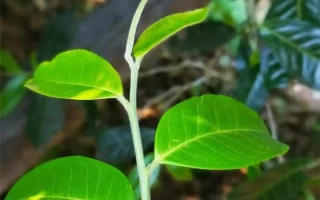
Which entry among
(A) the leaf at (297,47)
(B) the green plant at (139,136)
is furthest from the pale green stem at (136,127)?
(A) the leaf at (297,47)

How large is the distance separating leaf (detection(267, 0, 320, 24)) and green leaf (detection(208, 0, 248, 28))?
0.06 metres

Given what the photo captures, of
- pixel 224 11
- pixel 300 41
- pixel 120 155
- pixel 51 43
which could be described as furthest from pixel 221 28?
pixel 51 43

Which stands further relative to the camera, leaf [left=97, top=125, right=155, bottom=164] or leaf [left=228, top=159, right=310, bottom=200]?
leaf [left=97, top=125, right=155, bottom=164]

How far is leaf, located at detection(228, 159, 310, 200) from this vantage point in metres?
0.65

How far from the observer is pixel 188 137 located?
17.2 inches

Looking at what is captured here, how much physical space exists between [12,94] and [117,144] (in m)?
0.22

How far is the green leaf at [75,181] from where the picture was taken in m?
0.41

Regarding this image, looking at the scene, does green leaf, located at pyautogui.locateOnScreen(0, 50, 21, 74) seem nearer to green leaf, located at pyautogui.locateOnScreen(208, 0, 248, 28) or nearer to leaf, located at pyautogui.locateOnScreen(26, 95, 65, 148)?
leaf, located at pyautogui.locateOnScreen(26, 95, 65, 148)

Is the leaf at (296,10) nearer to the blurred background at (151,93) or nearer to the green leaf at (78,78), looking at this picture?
the blurred background at (151,93)

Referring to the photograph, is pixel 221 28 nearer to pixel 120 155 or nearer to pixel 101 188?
pixel 120 155

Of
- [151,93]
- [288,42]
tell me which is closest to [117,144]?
[288,42]

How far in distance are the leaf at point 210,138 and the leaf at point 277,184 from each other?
8.0 inches

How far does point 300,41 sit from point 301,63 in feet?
0.10

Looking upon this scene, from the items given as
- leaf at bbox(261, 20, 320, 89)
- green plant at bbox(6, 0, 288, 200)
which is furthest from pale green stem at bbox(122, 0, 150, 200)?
leaf at bbox(261, 20, 320, 89)
